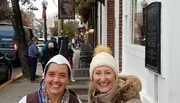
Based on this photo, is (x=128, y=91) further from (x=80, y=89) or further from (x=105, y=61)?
(x=80, y=89)

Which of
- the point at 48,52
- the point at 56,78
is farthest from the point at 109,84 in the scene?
the point at 48,52

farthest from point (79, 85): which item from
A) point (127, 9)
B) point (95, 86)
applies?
point (95, 86)

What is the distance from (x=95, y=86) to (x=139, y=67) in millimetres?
3813

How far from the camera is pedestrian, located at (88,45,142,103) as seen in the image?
2.75 meters

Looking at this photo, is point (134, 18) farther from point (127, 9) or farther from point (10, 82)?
point (10, 82)

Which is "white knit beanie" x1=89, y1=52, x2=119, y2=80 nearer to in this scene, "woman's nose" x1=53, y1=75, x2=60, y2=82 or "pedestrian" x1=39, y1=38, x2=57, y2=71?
"woman's nose" x1=53, y1=75, x2=60, y2=82

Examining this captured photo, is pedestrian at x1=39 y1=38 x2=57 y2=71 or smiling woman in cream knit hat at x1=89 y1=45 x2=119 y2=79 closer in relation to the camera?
smiling woman in cream knit hat at x1=89 y1=45 x2=119 y2=79

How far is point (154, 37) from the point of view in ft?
15.8

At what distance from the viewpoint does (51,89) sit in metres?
2.75

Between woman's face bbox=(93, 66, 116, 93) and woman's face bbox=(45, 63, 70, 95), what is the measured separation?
261 mm

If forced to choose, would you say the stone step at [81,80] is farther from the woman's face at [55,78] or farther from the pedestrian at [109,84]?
the woman's face at [55,78]

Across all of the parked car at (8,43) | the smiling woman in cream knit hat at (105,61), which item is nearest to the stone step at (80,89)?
the smiling woman in cream knit hat at (105,61)

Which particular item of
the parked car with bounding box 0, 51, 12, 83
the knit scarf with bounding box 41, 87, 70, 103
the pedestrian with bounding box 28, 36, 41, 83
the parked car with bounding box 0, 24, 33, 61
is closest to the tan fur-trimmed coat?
the knit scarf with bounding box 41, 87, 70, 103

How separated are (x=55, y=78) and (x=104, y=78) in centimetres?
37
